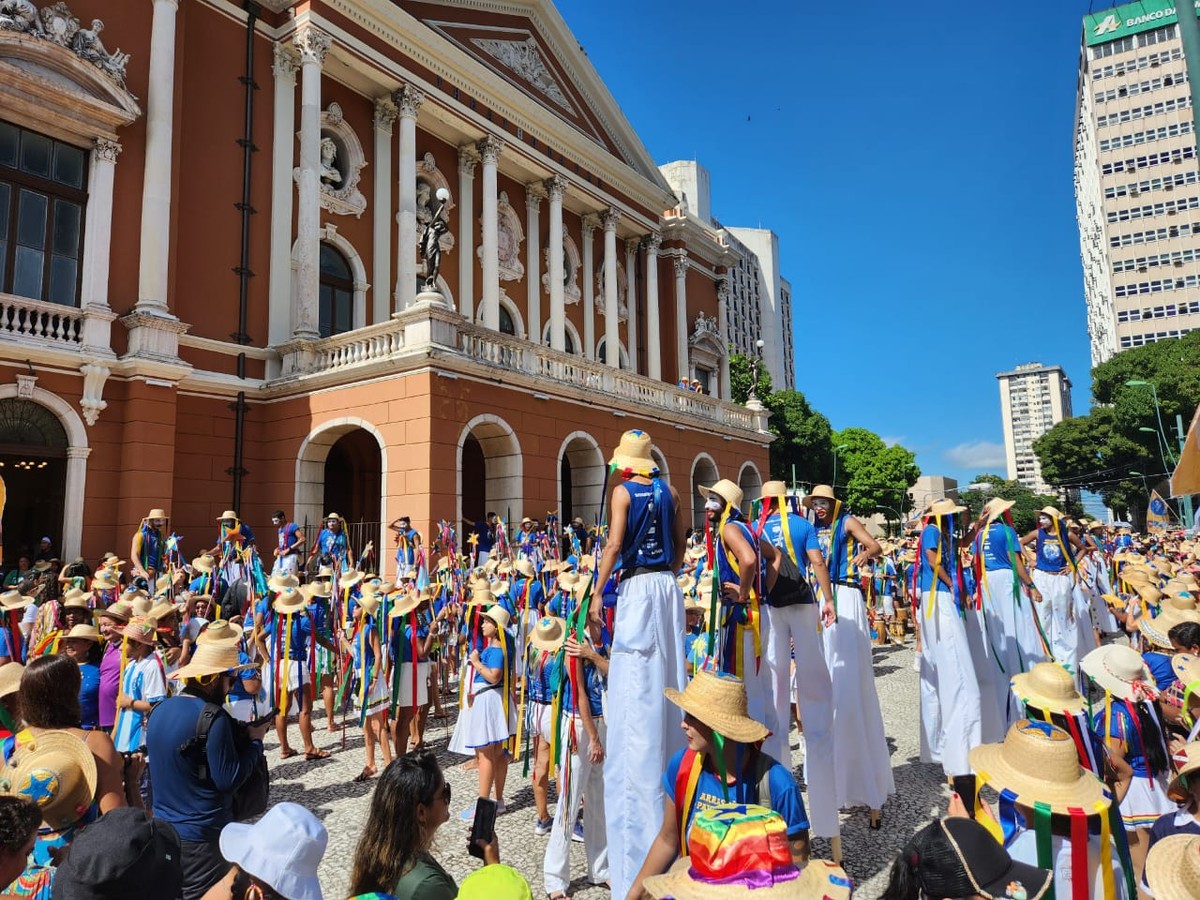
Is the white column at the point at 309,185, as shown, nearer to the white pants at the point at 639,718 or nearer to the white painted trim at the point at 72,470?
the white painted trim at the point at 72,470

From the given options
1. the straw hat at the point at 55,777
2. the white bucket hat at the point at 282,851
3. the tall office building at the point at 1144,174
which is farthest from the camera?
the tall office building at the point at 1144,174

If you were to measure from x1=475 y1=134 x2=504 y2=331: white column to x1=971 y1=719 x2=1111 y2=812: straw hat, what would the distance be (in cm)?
2054

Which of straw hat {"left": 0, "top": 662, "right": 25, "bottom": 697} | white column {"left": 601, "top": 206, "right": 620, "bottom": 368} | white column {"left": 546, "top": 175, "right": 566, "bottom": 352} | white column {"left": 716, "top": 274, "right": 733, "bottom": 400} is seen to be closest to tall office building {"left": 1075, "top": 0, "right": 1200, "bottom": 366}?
white column {"left": 716, "top": 274, "right": 733, "bottom": 400}

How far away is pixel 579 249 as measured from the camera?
28.3m

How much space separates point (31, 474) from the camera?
14.4 m

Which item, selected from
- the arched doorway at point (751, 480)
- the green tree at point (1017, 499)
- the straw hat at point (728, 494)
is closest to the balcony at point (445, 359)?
the arched doorway at point (751, 480)

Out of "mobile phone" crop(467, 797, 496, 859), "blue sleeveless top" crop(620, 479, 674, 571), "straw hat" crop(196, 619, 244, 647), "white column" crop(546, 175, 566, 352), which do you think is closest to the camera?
"mobile phone" crop(467, 797, 496, 859)

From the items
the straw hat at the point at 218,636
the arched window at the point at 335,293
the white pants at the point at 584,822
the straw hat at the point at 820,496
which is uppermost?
the arched window at the point at 335,293

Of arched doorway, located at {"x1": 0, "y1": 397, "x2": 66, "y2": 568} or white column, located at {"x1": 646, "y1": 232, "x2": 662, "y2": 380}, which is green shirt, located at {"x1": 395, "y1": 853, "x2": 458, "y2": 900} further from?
white column, located at {"x1": 646, "y1": 232, "x2": 662, "y2": 380}

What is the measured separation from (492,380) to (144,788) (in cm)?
Answer: 1165

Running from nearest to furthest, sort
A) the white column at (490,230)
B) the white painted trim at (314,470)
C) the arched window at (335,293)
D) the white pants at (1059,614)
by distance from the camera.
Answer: the white pants at (1059,614)
the white painted trim at (314,470)
the arched window at (335,293)
the white column at (490,230)

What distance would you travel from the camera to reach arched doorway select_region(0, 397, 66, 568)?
45.7 feet

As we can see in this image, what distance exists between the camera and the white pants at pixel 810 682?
4.59m

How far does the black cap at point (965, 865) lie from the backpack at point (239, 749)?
2.82 meters
